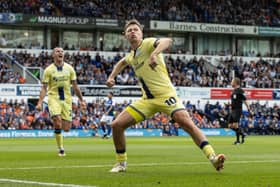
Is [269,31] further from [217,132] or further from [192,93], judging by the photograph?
[217,132]

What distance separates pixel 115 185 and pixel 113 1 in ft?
169

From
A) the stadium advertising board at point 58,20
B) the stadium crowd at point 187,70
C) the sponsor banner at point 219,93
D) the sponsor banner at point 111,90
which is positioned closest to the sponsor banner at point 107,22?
the stadium advertising board at point 58,20

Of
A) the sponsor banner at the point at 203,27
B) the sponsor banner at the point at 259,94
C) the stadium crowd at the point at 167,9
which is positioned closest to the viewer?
the sponsor banner at the point at 259,94

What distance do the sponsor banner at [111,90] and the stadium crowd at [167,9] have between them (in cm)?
976

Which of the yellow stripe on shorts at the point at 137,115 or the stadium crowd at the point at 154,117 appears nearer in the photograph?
the yellow stripe on shorts at the point at 137,115

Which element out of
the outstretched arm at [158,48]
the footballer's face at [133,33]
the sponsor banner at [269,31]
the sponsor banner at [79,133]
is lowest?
the sponsor banner at [79,133]

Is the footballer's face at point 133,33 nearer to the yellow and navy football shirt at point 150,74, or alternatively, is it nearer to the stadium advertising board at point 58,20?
the yellow and navy football shirt at point 150,74

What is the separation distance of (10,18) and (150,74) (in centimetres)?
4440

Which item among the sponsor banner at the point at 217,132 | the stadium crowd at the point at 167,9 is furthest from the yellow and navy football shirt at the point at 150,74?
the stadium crowd at the point at 167,9

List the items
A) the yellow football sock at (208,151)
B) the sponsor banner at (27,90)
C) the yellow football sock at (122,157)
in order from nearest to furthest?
the yellow football sock at (208,151) → the yellow football sock at (122,157) → the sponsor banner at (27,90)

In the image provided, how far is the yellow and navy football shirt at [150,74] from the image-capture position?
11461mm

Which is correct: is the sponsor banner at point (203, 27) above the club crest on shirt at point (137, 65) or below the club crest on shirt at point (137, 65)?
above

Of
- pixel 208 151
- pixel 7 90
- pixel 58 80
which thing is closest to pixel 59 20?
pixel 7 90

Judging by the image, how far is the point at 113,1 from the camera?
59.9 m
